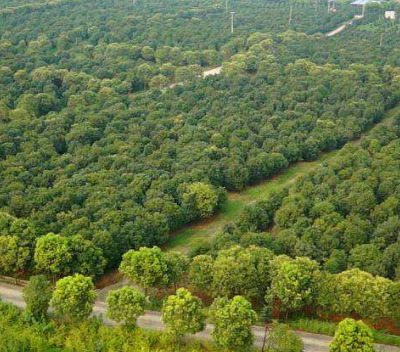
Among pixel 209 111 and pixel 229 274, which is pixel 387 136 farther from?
pixel 229 274

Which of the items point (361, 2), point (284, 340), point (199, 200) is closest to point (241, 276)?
point (284, 340)

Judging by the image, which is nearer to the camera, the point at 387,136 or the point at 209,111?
the point at 387,136

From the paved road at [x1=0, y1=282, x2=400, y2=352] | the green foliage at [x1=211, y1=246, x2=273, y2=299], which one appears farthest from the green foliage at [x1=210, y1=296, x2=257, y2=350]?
the green foliage at [x1=211, y1=246, x2=273, y2=299]

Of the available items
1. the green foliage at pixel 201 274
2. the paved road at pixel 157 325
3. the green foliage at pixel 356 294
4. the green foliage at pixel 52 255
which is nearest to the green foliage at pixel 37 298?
the paved road at pixel 157 325

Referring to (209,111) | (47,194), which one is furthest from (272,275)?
(209,111)

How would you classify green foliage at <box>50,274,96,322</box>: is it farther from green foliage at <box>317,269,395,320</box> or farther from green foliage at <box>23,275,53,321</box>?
green foliage at <box>317,269,395,320</box>
